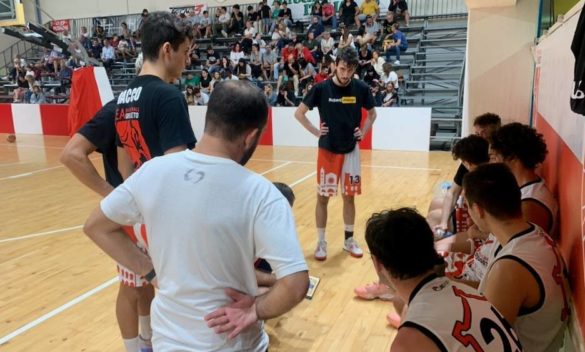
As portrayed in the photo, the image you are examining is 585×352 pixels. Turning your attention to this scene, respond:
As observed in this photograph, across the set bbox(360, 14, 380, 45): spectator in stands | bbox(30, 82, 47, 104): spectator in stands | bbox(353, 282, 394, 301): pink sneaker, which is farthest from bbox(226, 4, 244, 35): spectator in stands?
bbox(353, 282, 394, 301): pink sneaker

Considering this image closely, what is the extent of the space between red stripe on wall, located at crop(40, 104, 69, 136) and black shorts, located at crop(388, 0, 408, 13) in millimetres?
9860

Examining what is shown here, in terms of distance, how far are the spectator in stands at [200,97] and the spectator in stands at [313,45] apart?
3.24 m

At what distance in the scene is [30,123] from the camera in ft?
45.3

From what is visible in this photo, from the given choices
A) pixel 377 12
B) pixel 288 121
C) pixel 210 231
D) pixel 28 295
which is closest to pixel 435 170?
pixel 288 121

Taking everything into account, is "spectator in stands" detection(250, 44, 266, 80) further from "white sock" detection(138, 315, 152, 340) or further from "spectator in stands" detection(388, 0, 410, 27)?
"white sock" detection(138, 315, 152, 340)

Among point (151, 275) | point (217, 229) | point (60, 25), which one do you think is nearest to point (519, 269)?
point (217, 229)

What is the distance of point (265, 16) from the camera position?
51.2ft

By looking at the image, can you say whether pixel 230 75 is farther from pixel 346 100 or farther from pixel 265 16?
pixel 346 100

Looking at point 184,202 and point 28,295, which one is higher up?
point 184,202

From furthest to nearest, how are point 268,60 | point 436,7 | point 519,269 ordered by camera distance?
point 436,7 < point 268,60 < point 519,269

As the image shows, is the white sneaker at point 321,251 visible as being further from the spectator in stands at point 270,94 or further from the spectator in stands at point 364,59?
the spectator in stands at point 364,59

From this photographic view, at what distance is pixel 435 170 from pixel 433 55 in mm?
6575

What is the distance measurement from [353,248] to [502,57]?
377 cm

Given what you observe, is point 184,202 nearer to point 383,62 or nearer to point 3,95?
point 383,62
